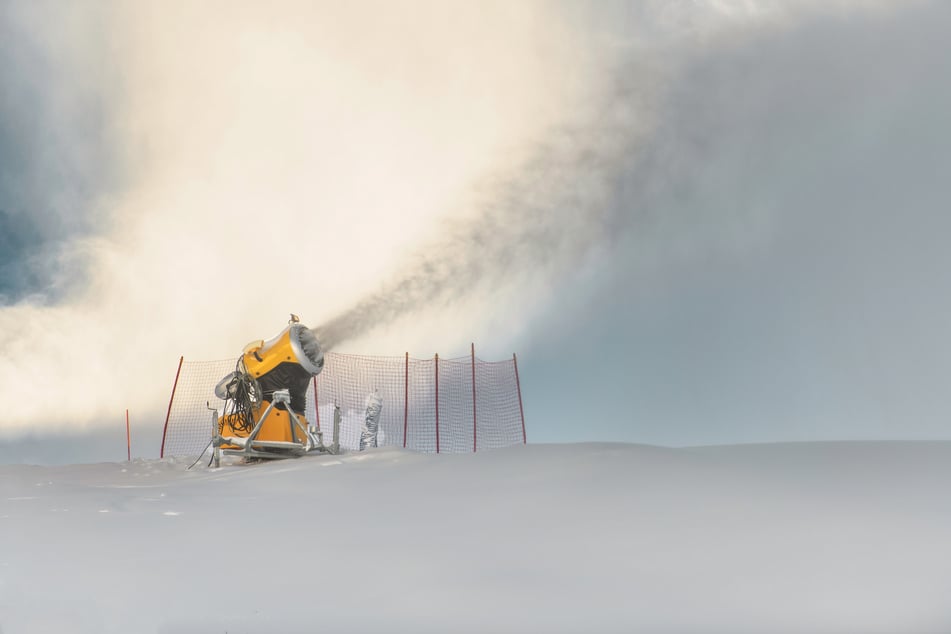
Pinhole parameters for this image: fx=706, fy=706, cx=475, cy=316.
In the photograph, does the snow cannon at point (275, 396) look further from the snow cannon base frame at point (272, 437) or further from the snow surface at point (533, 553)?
the snow surface at point (533, 553)

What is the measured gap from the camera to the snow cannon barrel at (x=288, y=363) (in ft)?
39.7

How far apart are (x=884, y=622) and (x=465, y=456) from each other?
516 cm

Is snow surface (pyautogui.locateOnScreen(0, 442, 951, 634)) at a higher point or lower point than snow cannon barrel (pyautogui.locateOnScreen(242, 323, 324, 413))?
lower

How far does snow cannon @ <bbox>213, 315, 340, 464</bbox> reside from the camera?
11844mm

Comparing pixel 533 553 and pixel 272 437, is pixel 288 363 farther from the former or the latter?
pixel 533 553

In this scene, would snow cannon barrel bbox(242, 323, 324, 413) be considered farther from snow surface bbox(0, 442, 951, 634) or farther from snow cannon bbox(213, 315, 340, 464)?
snow surface bbox(0, 442, 951, 634)

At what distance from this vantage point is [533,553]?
3869mm

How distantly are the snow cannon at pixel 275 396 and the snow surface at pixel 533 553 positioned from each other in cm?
565

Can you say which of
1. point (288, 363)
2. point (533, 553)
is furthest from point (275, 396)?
point (533, 553)

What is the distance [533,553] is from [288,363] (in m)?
8.98

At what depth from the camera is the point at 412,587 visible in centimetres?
344

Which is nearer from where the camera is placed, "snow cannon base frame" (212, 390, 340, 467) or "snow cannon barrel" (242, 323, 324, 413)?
"snow cannon base frame" (212, 390, 340, 467)

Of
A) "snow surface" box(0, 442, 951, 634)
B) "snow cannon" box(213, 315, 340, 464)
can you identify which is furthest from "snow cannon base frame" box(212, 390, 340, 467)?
"snow surface" box(0, 442, 951, 634)

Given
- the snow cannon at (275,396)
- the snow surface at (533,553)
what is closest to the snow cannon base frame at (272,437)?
the snow cannon at (275,396)
